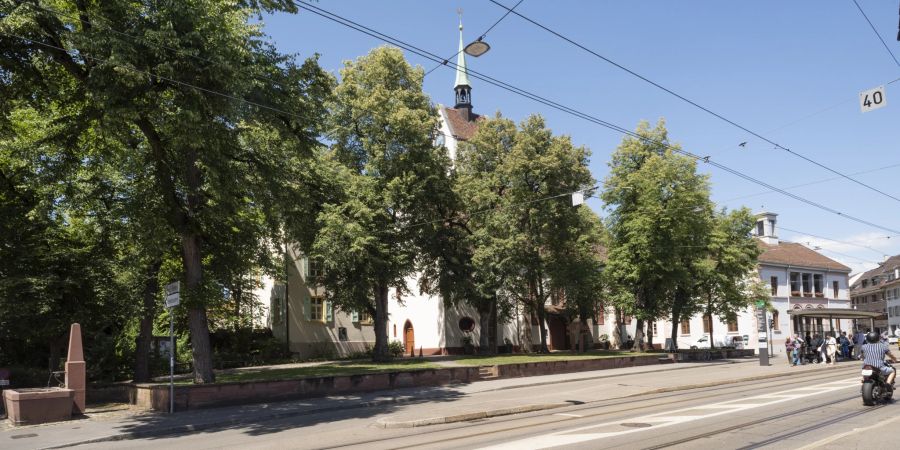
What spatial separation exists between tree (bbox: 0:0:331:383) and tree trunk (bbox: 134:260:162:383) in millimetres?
3330

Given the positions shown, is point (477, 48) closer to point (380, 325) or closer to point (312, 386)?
point (312, 386)

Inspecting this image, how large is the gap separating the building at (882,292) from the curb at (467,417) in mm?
79897

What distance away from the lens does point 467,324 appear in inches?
1651

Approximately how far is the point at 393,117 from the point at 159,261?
12030mm

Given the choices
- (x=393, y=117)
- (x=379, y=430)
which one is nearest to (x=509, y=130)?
(x=393, y=117)

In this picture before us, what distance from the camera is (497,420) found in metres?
14.4

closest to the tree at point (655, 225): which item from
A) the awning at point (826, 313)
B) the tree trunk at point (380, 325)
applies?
the awning at point (826, 313)

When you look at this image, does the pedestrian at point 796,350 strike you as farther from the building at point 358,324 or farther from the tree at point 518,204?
the building at point 358,324

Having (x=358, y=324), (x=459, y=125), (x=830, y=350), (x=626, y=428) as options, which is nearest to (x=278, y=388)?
(x=626, y=428)

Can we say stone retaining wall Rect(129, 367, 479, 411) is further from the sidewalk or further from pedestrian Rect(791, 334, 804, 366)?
pedestrian Rect(791, 334, 804, 366)

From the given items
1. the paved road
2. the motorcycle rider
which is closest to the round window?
the paved road

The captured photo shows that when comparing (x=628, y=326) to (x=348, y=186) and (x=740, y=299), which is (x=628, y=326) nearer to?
(x=740, y=299)

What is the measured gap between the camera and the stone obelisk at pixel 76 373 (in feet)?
56.5

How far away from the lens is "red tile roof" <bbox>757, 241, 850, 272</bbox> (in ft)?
187
